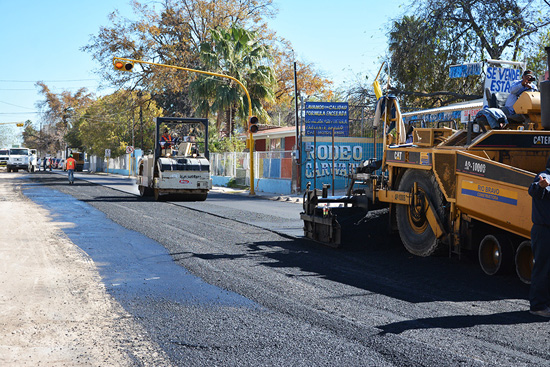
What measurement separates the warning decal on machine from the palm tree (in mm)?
32009

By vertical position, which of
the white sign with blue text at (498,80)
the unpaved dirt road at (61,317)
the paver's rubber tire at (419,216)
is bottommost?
the unpaved dirt road at (61,317)

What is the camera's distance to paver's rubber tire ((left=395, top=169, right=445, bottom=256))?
8.82m

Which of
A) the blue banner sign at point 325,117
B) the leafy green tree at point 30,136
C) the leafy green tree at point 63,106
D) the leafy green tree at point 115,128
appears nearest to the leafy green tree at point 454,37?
the blue banner sign at point 325,117

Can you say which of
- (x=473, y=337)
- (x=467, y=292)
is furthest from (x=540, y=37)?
(x=473, y=337)

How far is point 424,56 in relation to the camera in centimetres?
2833

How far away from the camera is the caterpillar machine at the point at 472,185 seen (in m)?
7.30

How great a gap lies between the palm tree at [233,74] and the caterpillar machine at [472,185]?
29556 mm

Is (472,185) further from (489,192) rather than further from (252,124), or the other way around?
(252,124)

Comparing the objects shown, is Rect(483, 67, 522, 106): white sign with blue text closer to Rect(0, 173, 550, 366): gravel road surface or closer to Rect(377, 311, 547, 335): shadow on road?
Rect(0, 173, 550, 366): gravel road surface

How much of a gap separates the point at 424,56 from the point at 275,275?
72.7 feet

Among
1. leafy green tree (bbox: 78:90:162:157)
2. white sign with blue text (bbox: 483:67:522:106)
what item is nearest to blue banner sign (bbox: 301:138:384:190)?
white sign with blue text (bbox: 483:67:522:106)

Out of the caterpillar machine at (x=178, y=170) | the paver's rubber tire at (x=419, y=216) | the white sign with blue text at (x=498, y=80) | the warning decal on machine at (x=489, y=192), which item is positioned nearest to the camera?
the warning decal on machine at (x=489, y=192)

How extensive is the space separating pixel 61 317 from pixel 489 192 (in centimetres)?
484

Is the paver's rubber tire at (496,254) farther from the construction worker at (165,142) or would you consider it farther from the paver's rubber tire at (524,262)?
the construction worker at (165,142)
